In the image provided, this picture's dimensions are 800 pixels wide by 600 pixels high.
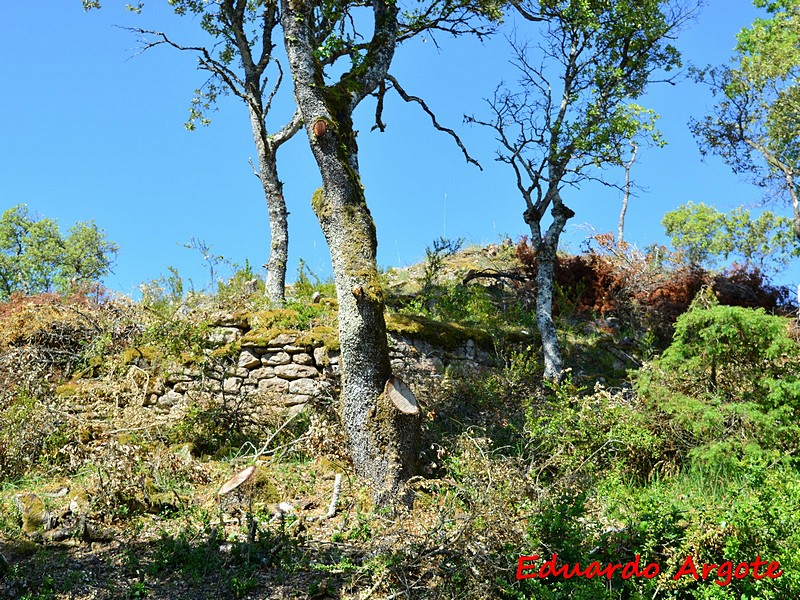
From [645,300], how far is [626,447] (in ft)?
22.6

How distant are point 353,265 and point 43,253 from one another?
24621mm

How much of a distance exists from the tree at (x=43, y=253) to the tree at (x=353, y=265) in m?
22.1

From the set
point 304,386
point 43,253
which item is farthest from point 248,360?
point 43,253

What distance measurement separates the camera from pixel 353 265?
7617 mm

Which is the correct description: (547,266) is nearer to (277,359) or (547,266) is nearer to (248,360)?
(277,359)

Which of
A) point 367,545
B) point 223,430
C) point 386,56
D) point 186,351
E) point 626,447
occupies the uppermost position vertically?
point 386,56

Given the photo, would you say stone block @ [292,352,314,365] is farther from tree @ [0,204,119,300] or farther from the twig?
tree @ [0,204,119,300]

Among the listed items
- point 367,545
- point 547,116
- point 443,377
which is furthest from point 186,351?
point 547,116

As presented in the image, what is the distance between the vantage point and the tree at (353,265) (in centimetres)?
726

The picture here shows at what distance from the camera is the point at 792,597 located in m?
4.84

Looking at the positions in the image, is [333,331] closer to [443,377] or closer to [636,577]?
[443,377]

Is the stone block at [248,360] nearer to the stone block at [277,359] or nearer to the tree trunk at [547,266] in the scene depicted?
the stone block at [277,359]

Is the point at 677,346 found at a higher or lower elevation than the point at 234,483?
higher

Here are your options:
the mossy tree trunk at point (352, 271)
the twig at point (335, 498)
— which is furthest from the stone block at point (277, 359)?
the twig at point (335, 498)
